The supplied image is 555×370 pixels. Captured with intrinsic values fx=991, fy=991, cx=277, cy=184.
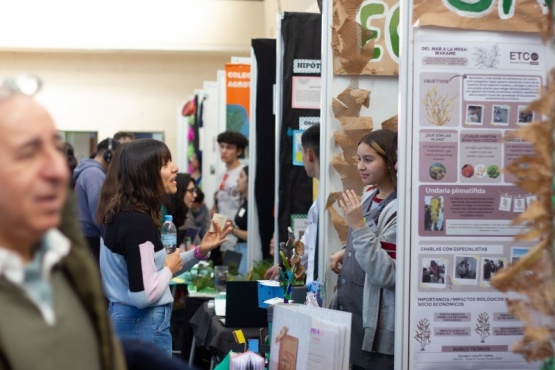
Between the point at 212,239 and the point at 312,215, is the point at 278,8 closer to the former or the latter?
the point at 312,215

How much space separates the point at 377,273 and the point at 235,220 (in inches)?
174

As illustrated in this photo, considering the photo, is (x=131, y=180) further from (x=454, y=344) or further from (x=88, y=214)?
(x=88, y=214)

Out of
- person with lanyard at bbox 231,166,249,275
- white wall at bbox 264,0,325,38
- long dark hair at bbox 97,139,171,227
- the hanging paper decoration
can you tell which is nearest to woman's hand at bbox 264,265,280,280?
long dark hair at bbox 97,139,171,227

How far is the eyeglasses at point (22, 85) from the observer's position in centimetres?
145

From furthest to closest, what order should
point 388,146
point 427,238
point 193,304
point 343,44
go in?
point 193,304 < point 343,44 < point 388,146 < point 427,238

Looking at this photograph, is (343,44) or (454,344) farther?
(343,44)

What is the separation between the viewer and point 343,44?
14.7ft

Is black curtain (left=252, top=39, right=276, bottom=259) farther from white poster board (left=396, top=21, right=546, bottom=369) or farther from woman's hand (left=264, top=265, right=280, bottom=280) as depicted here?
white poster board (left=396, top=21, right=546, bottom=369)

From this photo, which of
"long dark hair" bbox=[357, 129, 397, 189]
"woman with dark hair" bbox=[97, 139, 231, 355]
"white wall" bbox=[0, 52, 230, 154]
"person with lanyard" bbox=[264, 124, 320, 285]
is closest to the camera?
"woman with dark hair" bbox=[97, 139, 231, 355]

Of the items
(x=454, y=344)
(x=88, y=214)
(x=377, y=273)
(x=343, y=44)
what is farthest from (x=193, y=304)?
(x=454, y=344)

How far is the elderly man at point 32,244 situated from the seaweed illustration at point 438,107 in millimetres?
1809

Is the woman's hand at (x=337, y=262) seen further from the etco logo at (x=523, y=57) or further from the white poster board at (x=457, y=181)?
the etco logo at (x=523, y=57)

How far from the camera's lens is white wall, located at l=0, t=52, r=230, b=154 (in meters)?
16.7

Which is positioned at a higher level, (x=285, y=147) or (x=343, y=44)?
(x=343, y=44)
